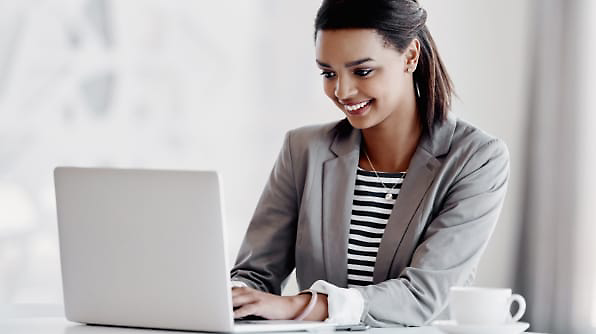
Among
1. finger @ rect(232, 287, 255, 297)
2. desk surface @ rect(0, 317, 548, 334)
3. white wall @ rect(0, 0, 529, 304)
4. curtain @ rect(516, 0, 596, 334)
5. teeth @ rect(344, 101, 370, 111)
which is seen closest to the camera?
desk surface @ rect(0, 317, 548, 334)

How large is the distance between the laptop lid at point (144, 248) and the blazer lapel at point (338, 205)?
65cm

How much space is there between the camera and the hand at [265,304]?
165 centimetres

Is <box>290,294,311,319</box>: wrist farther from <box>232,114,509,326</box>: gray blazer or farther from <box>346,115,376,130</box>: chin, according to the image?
<box>346,115,376,130</box>: chin

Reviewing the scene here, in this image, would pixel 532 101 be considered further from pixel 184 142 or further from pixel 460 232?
pixel 460 232

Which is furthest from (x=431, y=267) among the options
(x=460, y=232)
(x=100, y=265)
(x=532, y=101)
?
(x=532, y=101)

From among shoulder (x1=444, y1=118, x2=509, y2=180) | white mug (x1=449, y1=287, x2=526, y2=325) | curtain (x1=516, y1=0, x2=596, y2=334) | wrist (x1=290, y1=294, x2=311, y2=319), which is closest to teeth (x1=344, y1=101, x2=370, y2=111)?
shoulder (x1=444, y1=118, x2=509, y2=180)

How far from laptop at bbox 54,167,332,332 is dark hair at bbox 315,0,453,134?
72 cm

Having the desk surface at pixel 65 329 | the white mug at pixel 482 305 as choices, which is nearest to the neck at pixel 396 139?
the desk surface at pixel 65 329

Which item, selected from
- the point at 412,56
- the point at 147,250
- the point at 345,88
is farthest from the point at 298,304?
the point at 412,56

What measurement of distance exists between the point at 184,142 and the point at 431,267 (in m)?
1.86

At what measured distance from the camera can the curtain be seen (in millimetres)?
3180

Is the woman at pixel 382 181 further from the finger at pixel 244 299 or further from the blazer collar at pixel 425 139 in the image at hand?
the finger at pixel 244 299

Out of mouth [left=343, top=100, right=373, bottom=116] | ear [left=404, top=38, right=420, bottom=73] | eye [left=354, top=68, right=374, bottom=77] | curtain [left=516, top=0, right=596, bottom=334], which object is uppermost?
ear [left=404, top=38, right=420, bottom=73]

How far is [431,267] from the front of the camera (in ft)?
6.26
